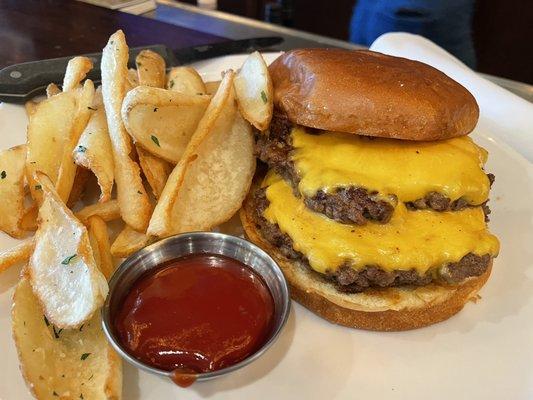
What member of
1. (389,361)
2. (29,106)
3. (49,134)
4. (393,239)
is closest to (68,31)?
(29,106)

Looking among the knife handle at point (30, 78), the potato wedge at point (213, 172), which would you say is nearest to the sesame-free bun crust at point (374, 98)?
the potato wedge at point (213, 172)

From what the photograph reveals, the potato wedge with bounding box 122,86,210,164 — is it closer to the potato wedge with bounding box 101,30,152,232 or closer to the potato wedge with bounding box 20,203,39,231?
the potato wedge with bounding box 101,30,152,232

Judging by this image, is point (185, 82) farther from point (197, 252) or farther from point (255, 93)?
point (197, 252)

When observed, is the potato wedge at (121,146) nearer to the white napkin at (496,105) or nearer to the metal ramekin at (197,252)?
the metal ramekin at (197,252)

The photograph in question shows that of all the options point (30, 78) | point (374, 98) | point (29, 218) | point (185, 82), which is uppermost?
point (374, 98)

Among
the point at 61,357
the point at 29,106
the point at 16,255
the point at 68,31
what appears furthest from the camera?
the point at 68,31

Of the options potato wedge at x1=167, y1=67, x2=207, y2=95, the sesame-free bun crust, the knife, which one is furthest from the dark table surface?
the sesame-free bun crust
